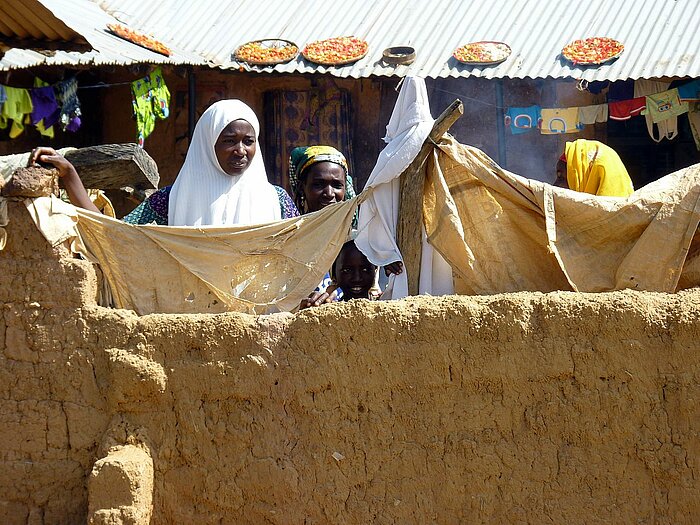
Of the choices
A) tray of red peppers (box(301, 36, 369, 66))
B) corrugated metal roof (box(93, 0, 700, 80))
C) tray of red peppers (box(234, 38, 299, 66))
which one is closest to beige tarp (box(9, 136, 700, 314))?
corrugated metal roof (box(93, 0, 700, 80))

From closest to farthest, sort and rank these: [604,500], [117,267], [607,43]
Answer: [604,500]
[117,267]
[607,43]

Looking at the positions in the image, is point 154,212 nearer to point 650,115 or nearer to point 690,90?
point 650,115

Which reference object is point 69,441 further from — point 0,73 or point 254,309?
point 0,73

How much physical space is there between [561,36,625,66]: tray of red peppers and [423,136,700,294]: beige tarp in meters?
5.30

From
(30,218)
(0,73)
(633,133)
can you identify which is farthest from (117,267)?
(633,133)

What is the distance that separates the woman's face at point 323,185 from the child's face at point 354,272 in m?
0.34

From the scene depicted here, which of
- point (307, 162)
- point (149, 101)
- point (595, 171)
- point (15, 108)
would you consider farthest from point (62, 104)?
point (595, 171)

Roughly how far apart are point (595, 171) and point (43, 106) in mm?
5243

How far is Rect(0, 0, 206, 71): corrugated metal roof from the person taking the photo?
337 inches

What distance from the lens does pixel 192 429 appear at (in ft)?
14.2

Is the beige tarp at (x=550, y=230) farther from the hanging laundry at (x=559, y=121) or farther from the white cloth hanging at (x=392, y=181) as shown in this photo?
the hanging laundry at (x=559, y=121)

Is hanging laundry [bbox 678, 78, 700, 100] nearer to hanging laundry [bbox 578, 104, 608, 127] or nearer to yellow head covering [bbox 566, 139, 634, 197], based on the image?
hanging laundry [bbox 578, 104, 608, 127]

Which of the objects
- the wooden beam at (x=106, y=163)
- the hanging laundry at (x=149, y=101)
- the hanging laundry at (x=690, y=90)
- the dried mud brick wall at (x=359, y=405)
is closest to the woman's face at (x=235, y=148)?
the wooden beam at (x=106, y=163)

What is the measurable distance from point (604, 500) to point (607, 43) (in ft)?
21.5
